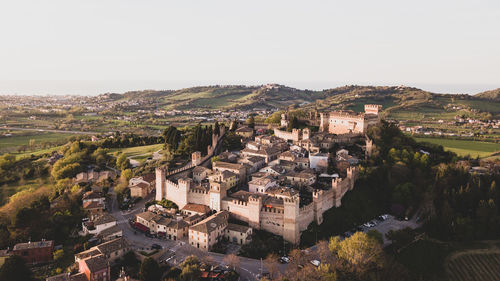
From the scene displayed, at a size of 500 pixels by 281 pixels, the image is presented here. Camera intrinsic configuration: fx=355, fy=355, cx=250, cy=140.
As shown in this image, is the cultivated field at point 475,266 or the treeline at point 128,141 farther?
the treeline at point 128,141

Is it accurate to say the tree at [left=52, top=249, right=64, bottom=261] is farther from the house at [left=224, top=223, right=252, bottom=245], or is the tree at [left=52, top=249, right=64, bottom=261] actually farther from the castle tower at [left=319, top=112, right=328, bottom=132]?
the castle tower at [left=319, top=112, right=328, bottom=132]

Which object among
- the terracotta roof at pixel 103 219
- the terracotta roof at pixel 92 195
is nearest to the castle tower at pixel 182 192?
the terracotta roof at pixel 103 219

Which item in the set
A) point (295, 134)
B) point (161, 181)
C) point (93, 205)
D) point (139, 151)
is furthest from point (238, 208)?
point (139, 151)

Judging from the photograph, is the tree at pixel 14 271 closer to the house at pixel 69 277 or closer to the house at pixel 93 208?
the house at pixel 69 277

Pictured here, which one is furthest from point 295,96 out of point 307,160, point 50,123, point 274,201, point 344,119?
point 274,201

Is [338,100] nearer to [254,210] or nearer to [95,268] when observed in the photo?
[254,210]

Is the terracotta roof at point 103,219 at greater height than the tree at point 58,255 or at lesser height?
greater

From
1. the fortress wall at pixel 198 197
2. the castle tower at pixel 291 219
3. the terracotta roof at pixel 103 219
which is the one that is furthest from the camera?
the fortress wall at pixel 198 197

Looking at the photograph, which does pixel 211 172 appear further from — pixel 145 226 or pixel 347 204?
pixel 347 204
